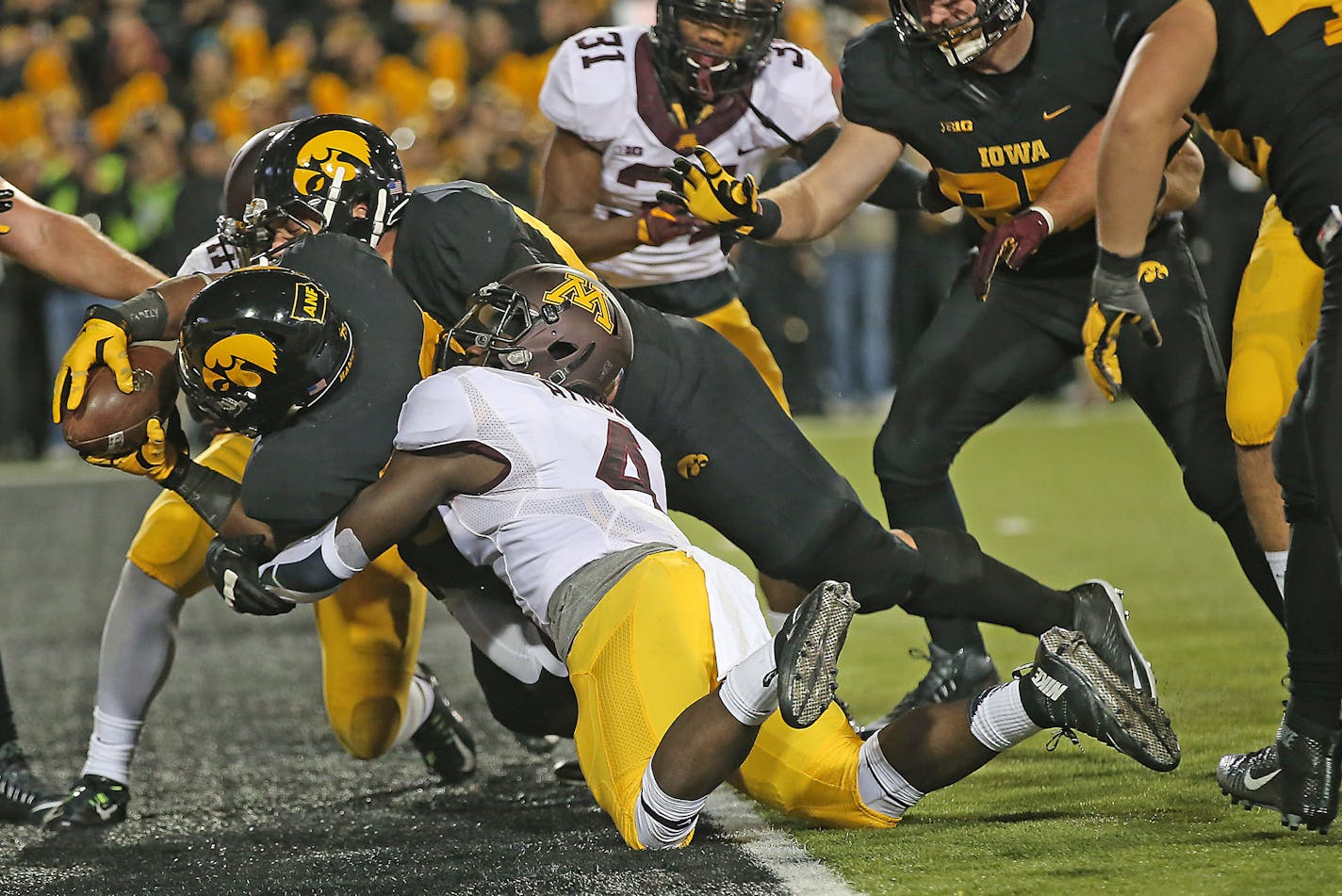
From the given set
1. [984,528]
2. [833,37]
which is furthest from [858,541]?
[833,37]

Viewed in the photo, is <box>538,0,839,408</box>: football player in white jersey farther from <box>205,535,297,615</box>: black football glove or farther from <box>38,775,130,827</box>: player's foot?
<box>38,775,130,827</box>: player's foot

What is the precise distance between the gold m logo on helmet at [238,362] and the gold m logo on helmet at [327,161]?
61cm

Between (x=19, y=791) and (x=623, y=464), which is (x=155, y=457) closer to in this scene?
(x=19, y=791)

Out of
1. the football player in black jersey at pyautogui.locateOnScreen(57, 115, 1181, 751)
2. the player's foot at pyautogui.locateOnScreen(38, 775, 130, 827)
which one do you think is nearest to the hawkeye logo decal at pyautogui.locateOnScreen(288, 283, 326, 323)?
the football player in black jersey at pyautogui.locateOnScreen(57, 115, 1181, 751)

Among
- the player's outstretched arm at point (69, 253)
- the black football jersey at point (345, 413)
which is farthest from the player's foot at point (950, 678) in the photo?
the player's outstretched arm at point (69, 253)

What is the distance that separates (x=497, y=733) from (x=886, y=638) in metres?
1.43

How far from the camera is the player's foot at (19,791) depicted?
3609 millimetres

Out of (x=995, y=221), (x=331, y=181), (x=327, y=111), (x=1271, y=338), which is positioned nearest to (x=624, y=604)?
(x=331, y=181)

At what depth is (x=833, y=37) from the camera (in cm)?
1088

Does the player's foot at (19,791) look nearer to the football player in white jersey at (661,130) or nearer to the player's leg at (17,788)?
the player's leg at (17,788)

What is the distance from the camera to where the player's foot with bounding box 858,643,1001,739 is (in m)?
4.00

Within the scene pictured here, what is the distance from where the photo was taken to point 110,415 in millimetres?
3346

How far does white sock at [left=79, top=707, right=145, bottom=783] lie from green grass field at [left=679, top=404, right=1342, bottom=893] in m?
1.41

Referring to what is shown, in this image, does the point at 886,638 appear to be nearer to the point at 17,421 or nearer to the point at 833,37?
the point at 833,37
